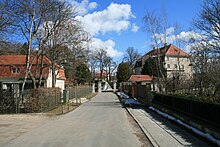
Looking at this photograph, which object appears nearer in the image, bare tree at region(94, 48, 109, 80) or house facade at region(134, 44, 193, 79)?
house facade at region(134, 44, 193, 79)

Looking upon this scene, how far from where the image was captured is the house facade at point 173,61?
27994mm

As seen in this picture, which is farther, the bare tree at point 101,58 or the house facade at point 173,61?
the bare tree at point 101,58

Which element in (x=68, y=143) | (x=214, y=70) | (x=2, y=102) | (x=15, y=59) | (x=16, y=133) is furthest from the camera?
(x=15, y=59)

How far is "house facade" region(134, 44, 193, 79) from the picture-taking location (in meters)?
28.0

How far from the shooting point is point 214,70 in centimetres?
1556

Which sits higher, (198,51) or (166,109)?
(198,51)

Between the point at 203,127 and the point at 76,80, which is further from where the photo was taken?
the point at 76,80

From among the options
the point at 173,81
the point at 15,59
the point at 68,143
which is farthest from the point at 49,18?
the point at 15,59

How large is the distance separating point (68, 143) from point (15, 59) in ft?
145

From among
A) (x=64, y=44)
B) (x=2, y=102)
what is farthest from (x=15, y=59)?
(x=2, y=102)

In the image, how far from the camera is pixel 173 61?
75062 millimetres

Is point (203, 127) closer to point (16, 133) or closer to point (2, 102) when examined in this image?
point (16, 133)

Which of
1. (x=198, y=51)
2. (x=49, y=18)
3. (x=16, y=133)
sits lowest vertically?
(x=16, y=133)

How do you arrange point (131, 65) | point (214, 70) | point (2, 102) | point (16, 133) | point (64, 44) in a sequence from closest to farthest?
point (16, 133), point (214, 70), point (2, 102), point (64, 44), point (131, 65)
